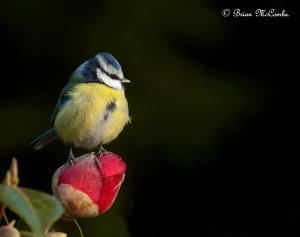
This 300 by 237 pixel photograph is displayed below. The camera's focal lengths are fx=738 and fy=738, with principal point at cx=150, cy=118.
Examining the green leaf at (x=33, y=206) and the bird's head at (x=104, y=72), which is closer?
the green leaf at (x=33, y=206)

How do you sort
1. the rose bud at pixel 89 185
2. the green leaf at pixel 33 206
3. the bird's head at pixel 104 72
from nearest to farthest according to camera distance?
the green leaf at pixel 33 206
the rose bud at pixel 89 185
the bird's head at pixel 104 72

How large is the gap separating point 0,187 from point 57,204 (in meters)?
0.05

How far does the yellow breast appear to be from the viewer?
1.47 metres

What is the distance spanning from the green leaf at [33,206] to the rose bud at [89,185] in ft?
0.76

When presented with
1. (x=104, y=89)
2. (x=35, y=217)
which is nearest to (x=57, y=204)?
(x=35, y=217)

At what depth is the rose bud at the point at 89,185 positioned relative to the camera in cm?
83

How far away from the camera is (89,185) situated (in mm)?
829

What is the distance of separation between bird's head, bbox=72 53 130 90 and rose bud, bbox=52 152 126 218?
2.51ft

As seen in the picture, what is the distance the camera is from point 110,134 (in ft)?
4.86

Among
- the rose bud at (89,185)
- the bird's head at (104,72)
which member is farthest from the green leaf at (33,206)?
the bird's head at (104,72)

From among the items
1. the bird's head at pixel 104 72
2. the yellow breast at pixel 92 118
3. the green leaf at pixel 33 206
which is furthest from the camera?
the bird's head at pixel 104 72

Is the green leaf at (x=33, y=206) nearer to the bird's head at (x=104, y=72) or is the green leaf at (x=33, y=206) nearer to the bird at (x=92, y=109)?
the bird at (x=92, y=109)

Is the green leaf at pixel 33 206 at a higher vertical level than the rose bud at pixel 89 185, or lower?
higher

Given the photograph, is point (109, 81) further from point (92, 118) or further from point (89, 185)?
point (89, 185)
